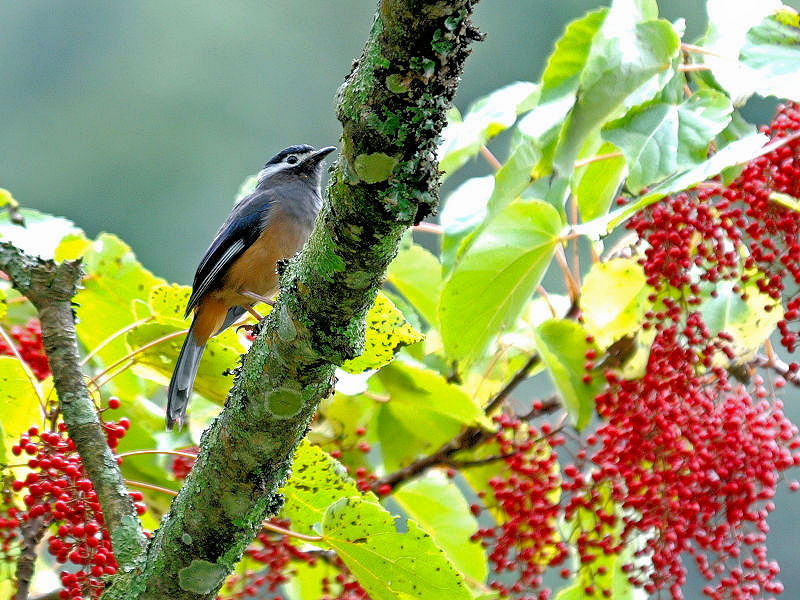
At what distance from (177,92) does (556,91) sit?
38.4 feet

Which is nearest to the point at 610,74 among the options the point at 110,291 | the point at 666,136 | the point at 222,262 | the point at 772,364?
the point at 666,136

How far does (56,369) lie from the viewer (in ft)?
6.17

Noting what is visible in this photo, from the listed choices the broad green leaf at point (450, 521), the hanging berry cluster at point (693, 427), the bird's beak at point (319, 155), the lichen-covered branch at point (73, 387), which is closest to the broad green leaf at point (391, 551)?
the lichen-covered branch at point (73, 387)

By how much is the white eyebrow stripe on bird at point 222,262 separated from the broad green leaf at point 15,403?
3.01ft

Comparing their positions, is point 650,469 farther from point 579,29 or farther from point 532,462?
point 579,29

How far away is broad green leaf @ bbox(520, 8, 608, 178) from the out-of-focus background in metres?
7.99

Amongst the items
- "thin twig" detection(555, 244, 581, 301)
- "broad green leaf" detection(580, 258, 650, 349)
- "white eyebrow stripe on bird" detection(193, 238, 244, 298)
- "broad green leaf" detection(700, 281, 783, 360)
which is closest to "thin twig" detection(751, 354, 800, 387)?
"broad green leaf" detection(700, 281, 783, 360)

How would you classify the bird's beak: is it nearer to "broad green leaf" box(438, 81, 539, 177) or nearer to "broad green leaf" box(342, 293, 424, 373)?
"broad green leaf" box(438, 81, 539, 177)

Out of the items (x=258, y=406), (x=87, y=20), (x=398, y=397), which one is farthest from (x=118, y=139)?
(x=258, y=406)

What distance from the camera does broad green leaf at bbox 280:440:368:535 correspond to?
2076 millimetres

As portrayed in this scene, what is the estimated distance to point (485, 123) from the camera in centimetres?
245

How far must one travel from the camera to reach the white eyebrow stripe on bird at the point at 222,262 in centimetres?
312

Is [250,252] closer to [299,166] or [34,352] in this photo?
[299,166]

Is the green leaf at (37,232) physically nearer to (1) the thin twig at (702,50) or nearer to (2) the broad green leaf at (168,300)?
(2) the broad green leaf at (168,300)
